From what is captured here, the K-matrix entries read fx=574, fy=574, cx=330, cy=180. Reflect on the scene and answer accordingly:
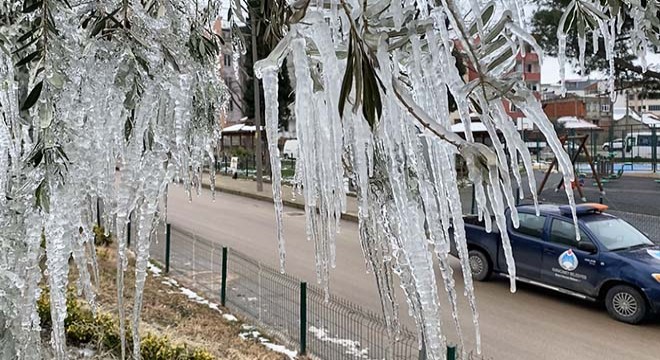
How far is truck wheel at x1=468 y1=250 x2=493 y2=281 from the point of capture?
7.78 metres

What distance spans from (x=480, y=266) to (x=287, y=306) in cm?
288

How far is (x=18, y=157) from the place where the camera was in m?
2.10

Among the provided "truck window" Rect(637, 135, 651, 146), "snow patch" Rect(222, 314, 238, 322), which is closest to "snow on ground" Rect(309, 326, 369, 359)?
"snow patch" Rect(222, 314, 238, 322)

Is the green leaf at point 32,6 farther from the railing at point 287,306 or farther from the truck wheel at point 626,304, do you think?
the truck wheel at point 626,304

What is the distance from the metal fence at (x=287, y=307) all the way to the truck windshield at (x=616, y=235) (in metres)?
2.93

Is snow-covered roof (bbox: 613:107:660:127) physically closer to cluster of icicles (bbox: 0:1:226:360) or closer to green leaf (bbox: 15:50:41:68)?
cluster of icicles (bbox: 0:1:226:360)

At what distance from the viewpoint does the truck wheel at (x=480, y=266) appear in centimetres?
778

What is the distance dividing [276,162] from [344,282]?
22.3 ft

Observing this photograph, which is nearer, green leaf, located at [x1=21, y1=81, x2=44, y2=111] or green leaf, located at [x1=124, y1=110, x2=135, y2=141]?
green leaf, located at [x1=21, y1=81, x2=44, y2=111]

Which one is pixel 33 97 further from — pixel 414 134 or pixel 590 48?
pixel 590 48

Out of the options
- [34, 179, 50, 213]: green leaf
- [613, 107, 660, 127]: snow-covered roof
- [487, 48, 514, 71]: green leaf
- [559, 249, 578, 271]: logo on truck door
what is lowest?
[559, 249, 578, 271]: logo on truck door

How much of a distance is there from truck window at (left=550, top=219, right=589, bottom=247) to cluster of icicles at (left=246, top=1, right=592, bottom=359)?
6.27m

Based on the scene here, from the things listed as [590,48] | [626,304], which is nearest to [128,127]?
[626,304]

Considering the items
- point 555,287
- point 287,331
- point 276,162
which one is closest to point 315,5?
point 276,162
